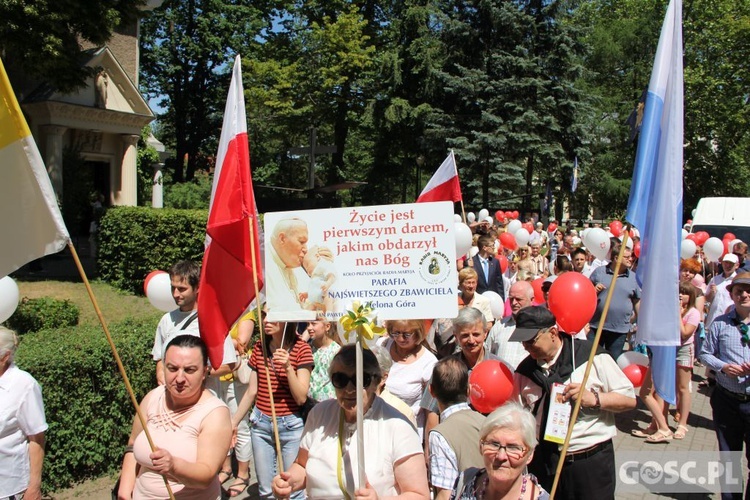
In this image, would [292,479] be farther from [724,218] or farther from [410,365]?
[724,218]

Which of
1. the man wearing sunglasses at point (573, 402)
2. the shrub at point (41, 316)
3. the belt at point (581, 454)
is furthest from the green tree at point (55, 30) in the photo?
the belt at point (581, 454)

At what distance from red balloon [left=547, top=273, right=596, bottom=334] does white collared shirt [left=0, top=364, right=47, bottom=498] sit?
3.20 m

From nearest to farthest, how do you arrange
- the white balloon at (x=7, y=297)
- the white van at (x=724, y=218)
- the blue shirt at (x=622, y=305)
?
1. the white balloon at (x=7, y=297)
2. the blue shirt at (x=622, y=305)
3. the white van at (x=724, y=218)

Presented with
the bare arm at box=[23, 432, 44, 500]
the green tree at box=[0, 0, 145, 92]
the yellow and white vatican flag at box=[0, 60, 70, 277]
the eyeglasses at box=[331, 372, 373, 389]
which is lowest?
the bare arm at box=[23, 432, 44, 500]

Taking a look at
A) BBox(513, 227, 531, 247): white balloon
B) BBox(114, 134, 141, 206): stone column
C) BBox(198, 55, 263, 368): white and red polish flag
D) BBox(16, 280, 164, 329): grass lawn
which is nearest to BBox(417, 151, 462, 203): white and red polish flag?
BBox(198, 55, 263, 368): white and red polish flag

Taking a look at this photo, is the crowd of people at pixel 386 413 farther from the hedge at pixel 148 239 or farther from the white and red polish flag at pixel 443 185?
the hedge at pixel 148 239

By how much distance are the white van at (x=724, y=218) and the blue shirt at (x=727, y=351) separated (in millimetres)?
11661

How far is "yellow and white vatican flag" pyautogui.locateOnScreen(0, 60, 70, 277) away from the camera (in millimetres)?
3207

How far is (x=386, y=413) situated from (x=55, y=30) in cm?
1422

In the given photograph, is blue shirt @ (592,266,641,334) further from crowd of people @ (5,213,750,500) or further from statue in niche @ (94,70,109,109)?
statue in niche @ (94,70,109,109)

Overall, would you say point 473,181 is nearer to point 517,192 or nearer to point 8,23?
point 517,192

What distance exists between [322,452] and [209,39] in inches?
1522

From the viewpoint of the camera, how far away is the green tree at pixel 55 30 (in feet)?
44.5

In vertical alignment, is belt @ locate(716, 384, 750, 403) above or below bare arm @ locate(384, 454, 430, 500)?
below
